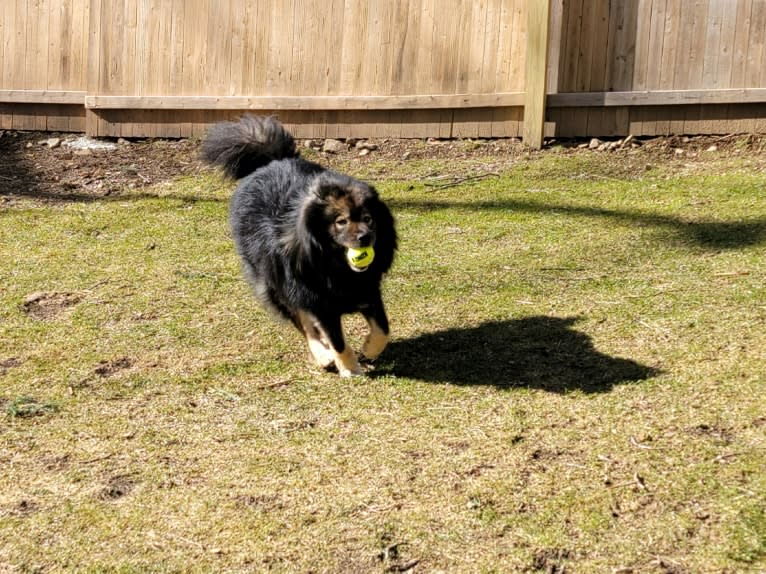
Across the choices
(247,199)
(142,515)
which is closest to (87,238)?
(247,199)

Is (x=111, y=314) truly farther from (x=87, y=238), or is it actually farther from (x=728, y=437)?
(x=728, y=437)

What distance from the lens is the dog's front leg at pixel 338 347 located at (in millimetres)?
4914

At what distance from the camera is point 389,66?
9.41m

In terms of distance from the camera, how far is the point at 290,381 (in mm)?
4941

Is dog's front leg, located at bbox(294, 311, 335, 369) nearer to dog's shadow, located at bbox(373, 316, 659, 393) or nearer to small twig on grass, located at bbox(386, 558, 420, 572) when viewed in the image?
dog's shadow, located at bbox(373, 316, 659, 393)

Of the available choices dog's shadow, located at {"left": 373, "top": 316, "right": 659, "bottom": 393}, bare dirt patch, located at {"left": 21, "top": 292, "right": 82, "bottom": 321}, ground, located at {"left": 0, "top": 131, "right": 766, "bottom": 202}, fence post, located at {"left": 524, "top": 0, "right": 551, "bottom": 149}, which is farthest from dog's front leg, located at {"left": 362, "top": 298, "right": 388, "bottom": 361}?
fence post, located at {"left": 524, "top": 0, "right": 551, "bottom": 149}

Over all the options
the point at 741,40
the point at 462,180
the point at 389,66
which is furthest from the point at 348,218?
the point at 741,40

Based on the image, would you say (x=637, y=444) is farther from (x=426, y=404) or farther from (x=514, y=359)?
(x=514, y=359)

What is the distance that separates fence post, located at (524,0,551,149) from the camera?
8.79 metres

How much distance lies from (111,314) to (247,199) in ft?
3.93

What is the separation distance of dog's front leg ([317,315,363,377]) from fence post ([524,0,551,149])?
467cm

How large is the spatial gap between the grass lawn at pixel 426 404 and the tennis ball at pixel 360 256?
597mm

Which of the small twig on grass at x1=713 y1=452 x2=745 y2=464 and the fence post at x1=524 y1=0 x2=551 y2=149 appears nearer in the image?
the small twig on grass at x1=713 y1=452 x2=745 y2=464

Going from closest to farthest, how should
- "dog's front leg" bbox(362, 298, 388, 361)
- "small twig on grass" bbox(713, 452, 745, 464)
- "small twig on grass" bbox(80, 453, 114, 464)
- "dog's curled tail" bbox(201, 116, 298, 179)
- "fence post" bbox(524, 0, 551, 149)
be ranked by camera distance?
"small twig on grass" bbox(713, 452, 745, 464), "small twig on grass" bbox(80, 453, 114, 464), "dog's front leg" bbox(362, 298, 388, 361), "dog's curled tail" bbox(201, 116, 298, 179), "fence post" bbox(524, 0, 551, 149)
